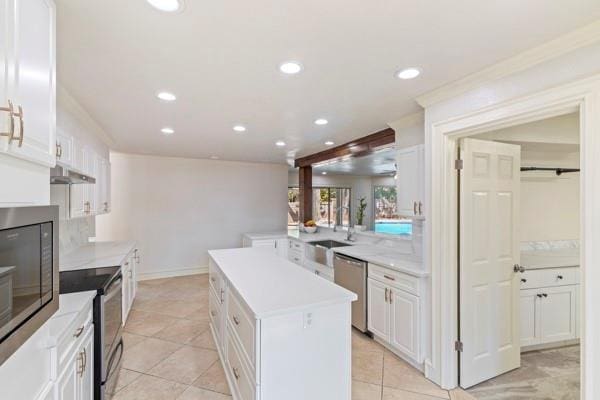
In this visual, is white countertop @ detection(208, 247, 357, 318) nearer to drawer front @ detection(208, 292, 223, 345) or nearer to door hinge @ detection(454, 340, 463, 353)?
drawer front @ detection(208, 292, 223, 345)

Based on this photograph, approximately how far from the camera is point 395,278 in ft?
8.95

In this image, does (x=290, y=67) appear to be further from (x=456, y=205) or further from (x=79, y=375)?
(x=79, y=375)

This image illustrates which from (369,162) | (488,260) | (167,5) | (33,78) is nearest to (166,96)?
(167,5)

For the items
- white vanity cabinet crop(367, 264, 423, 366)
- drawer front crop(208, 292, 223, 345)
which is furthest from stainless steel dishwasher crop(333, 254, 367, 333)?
drawer front crop(208, 292, 223, 345)

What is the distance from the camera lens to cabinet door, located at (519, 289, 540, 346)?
278cm

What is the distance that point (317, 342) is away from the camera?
168 cm

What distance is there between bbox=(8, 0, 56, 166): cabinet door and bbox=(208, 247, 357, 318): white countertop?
1189 millimetres

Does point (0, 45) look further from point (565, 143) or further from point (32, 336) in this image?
point (565, 143)

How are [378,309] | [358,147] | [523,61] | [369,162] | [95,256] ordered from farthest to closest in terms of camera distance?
[369,162] → [358,147] → [95,256] → [378,309] → [523,61]

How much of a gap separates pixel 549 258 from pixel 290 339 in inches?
120

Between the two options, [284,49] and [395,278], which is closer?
[284,49]

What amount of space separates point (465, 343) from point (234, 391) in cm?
185

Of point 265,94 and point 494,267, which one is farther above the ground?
point 265,94

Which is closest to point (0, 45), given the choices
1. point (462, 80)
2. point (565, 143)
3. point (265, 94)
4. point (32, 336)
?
point (32, 336)
